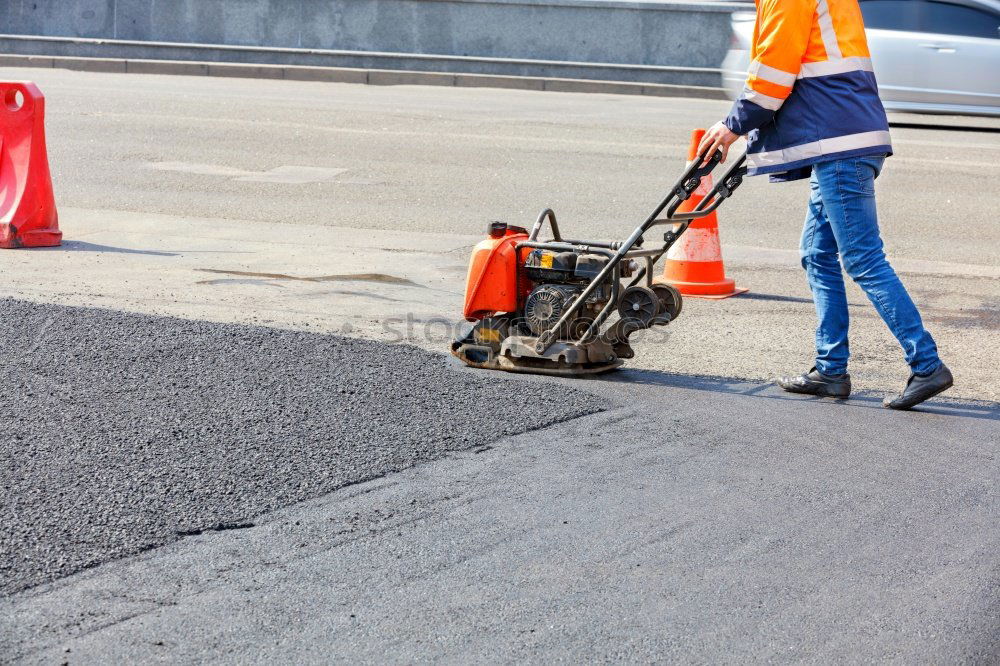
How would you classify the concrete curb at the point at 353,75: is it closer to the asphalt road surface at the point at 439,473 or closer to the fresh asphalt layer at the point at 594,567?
the asphalt road surface at the point at 439,473

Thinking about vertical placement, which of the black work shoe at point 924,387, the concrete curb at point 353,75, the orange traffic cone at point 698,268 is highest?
the concrete curb at point 353,75

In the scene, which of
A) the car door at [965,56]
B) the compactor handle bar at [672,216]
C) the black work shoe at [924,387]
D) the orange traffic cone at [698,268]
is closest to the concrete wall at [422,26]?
the car door at [965,56]

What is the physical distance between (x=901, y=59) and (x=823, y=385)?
10.8 meters

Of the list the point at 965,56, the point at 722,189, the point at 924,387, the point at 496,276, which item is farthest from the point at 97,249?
the point at 965,56

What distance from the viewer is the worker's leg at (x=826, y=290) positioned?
526cm

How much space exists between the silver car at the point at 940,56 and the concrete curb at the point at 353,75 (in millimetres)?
3041

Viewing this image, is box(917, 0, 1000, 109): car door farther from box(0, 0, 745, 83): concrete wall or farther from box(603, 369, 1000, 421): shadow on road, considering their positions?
box(603, 369, 1000, 421): shadow on road

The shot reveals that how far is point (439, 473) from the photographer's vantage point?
13.8ft

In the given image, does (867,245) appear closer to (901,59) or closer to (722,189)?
(722,189)

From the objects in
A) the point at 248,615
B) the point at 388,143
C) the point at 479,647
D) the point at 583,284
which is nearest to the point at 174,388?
the point at 583,284

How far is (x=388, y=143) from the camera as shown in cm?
1269

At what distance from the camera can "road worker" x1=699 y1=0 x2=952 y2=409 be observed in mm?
4840

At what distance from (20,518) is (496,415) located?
5.76 feet

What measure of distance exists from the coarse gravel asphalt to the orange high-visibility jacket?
1.27 meters
